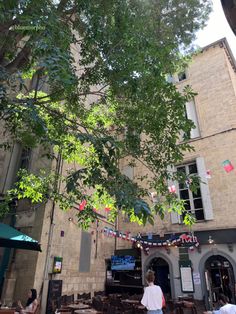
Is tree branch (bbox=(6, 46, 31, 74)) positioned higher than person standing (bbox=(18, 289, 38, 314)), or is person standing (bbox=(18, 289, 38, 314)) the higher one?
tree branch (bbox=(6, 46, 31, 74))

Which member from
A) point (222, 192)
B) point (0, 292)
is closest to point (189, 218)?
point (222, 192)

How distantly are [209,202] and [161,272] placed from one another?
366cm

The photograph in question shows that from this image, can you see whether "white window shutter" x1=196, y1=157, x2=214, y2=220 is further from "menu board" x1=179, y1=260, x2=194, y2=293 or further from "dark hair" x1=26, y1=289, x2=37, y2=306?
"dark hair" x1=26, y1=289, x2=37, y2=306

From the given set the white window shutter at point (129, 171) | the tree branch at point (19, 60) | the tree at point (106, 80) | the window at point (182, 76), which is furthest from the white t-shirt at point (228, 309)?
the window at point (182, 76)

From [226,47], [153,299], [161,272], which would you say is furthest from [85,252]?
[226,47]

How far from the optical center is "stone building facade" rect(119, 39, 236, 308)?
8.47 metres

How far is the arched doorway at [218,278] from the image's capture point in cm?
818

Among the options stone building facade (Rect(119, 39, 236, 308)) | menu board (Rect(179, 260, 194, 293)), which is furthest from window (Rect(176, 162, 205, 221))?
menu board (Rect(179, 260, 194, 293))

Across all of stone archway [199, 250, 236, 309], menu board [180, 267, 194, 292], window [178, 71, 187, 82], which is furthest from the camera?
window [178, 71, 187, 82]

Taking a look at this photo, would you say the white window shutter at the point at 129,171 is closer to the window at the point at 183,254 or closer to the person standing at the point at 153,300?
the window at the point at 183,254

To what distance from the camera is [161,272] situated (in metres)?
10.1

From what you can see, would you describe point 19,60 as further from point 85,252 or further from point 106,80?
point 85,252

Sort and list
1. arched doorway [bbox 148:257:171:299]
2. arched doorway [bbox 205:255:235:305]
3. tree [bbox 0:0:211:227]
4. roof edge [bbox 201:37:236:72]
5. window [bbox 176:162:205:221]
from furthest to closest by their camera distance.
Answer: roof edge [bbox 201:37:236:72] → arched doorway [bbox 148:257:171:299] → window [bbox 176:162:205:221] → arched doorway [bbox 205:255:235:305] → tree [bbox 0:0:211:227]

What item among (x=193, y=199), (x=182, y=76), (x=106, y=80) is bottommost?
(x=193, y=199)
